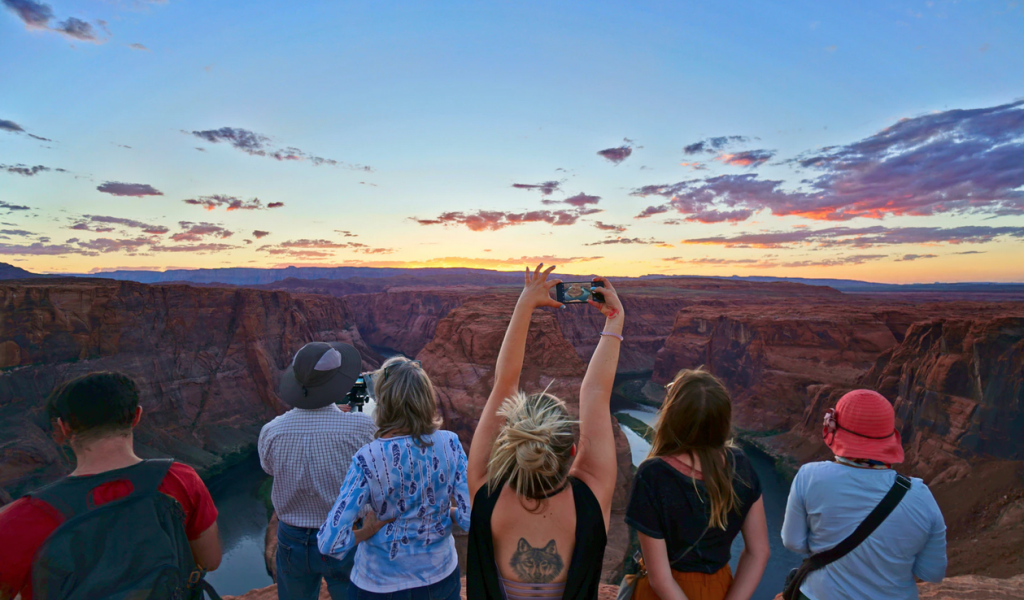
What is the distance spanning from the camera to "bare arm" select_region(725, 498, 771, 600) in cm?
239

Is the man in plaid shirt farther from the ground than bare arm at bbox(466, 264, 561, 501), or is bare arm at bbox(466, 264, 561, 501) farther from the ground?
bare arm at bbox(466, 264, 561, 501)

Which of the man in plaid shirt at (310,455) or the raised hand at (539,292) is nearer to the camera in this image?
the raised hand at (539,292)

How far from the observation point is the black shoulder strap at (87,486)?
2025 millimetres

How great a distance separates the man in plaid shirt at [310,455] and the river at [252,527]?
15.7m

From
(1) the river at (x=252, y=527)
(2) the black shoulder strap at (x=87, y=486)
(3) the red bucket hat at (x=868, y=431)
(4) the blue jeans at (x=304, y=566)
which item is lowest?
(1) the river at (x=252, y=527)

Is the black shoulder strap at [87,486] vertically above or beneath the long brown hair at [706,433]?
beneath

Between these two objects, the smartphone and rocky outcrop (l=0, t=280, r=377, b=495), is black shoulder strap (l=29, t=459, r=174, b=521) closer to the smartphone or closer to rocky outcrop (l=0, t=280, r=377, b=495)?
the smartphone

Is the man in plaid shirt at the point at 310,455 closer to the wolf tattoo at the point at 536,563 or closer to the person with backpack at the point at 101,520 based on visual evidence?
the person with backpack at the point at 101,520

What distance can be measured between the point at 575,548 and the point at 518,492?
0.37 metres

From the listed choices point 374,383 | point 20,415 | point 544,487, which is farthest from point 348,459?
point 20,415

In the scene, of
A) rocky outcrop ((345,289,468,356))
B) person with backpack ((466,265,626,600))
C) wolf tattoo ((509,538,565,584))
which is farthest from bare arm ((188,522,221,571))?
rocky outcrop ((345,289,468,356))

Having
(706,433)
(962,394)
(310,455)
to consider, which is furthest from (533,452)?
(962,394)

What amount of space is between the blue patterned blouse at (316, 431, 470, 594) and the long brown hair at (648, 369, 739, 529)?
1.19 meters

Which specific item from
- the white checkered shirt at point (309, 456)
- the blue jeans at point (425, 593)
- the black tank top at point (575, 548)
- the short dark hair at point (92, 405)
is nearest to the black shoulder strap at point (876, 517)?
the black tank top at point (575, 548)
